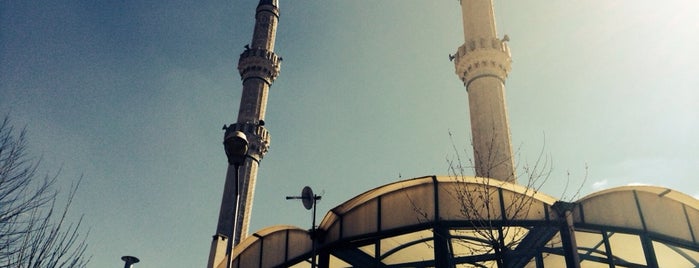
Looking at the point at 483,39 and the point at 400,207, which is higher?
Answer: the point at 483,39

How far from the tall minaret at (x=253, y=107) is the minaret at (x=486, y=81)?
1447 cm

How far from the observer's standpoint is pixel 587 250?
64.3 feet

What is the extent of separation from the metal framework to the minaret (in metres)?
11.8

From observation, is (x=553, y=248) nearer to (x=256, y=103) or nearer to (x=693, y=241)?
(x=693, y=241)

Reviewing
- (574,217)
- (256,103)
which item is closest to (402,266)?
(574,217)

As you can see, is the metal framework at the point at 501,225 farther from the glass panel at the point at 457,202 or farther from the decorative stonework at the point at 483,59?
the decorative stonework at the point at 483,59

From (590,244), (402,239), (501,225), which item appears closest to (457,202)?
(501,225)

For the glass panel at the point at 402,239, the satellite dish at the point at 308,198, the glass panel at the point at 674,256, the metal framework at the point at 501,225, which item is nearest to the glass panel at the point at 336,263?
the metal framework at the point at 501,225

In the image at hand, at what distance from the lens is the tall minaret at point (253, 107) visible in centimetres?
3750

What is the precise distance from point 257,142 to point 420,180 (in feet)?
80.0

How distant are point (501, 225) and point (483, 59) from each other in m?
21.1

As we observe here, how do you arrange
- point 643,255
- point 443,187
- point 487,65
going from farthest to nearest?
point 487,65 < point 643,255 < point 443,187

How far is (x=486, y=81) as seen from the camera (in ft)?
117

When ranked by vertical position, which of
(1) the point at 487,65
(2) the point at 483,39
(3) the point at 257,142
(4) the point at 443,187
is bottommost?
(4) the point at 443,187
